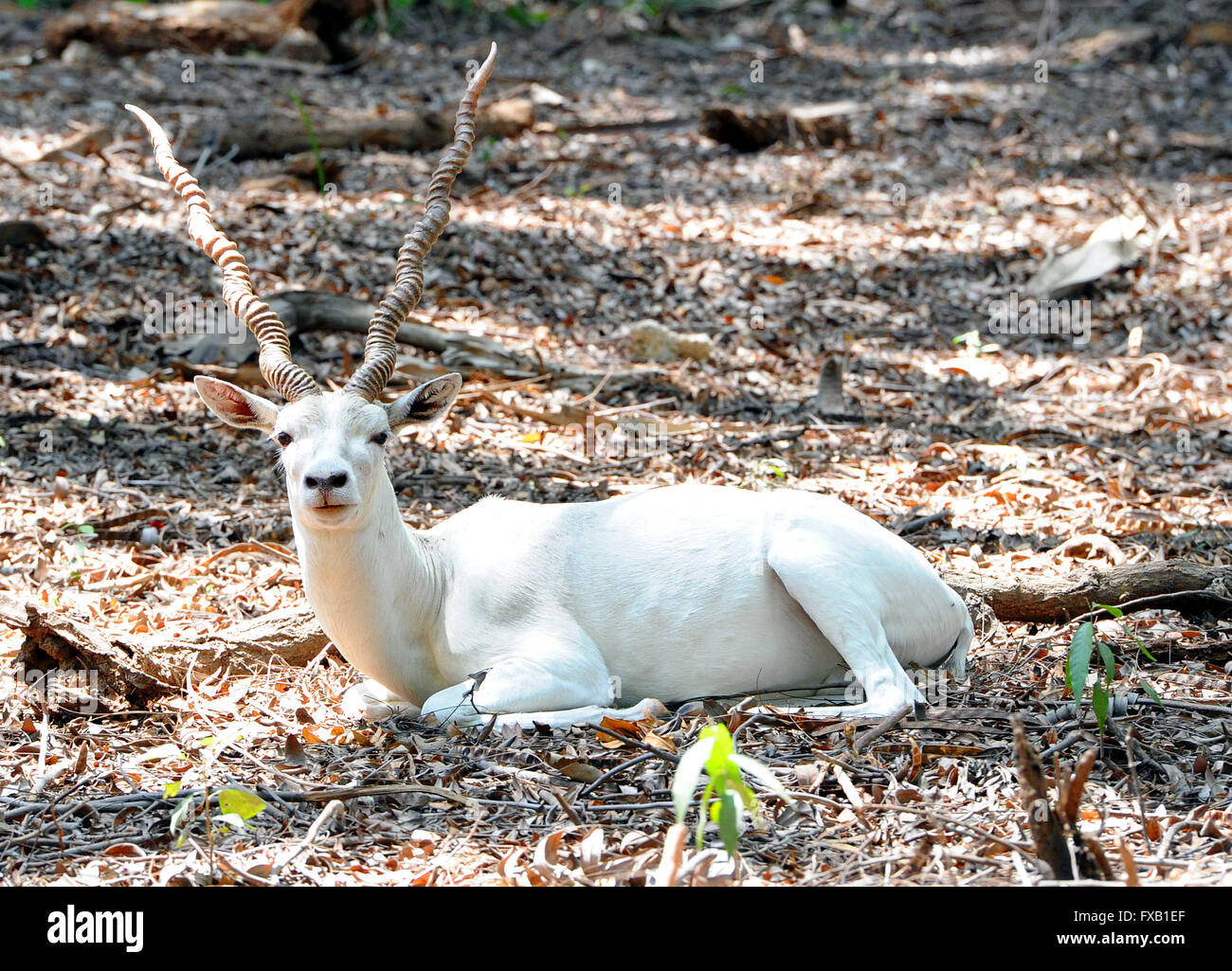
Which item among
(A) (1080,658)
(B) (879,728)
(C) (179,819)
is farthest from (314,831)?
(A) (1080,658)

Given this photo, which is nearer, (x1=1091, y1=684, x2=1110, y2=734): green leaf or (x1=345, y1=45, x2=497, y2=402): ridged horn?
(x1=1091, y1=684, x2=1110, y2=734): green leaf

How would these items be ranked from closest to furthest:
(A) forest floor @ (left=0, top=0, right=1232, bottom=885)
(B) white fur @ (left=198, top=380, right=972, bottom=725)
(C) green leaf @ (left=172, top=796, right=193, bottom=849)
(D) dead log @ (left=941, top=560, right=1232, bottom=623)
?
(C) green leaf @ (left=172, top=796, right=193, bottom=849)
(A) forest floor @ (left=0, top=0, right=1232, bottom=885)
(B) white fur @ (left=198, top=380, right=972, bottom=725)
(D) dead log @ (left=941, top=560, right=1232, bottom=623)

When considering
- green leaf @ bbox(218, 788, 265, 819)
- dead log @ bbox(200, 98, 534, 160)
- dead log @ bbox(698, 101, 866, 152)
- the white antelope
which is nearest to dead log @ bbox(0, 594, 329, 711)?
the white antelope

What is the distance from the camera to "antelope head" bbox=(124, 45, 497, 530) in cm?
525

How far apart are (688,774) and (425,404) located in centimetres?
288

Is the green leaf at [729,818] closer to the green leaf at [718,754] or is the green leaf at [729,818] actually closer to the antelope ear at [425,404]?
the green leaf at [718,754]

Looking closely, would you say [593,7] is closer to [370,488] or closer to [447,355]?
[447,355]

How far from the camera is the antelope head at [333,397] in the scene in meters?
5.25

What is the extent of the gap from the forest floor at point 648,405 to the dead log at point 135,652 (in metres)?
0.07

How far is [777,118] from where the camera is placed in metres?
16.1

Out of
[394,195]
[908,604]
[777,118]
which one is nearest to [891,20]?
[777,118]

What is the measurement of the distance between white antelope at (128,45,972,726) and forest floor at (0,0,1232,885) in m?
0.30

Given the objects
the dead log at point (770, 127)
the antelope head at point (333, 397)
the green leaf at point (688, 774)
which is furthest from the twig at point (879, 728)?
the dead log at point (770, 127)

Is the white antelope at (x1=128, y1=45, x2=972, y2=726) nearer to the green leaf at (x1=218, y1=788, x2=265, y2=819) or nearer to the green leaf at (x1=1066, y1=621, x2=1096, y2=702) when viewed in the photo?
the green leaf at (x1=1066, y1=621, x2=1096, y2=702)
